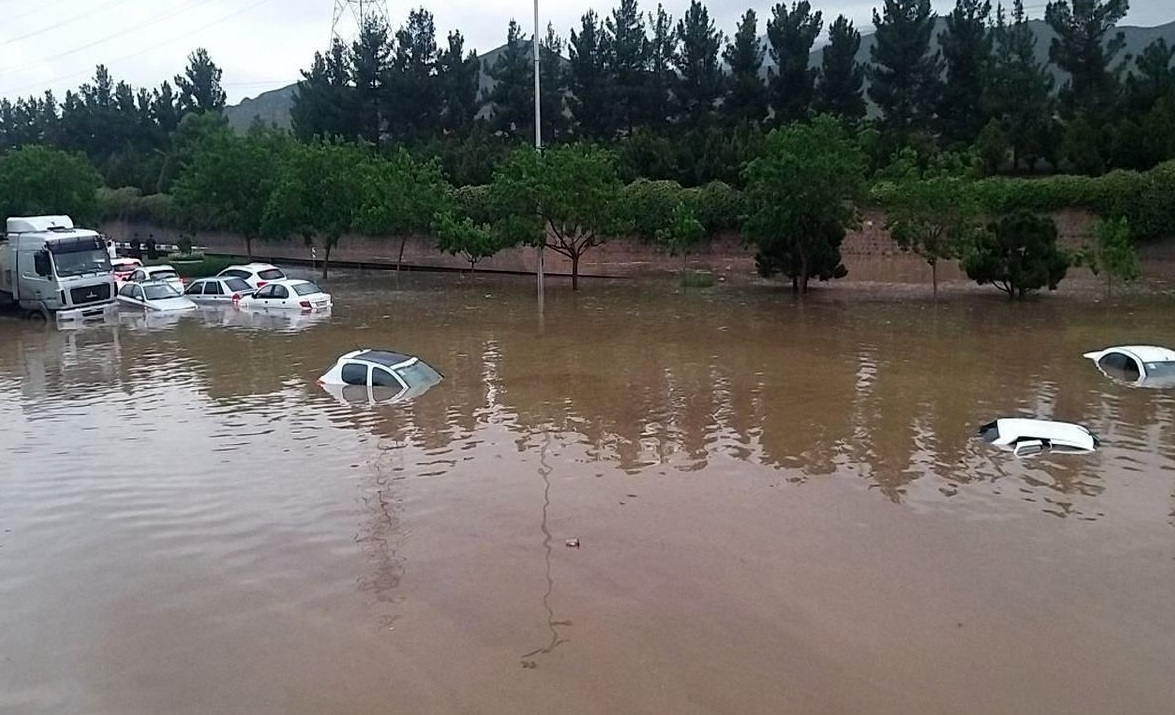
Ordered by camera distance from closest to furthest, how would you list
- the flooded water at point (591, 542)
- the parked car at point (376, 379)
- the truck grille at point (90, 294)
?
the flooded water at point (591, 542), the parked car at point (376, 379), the truck grille at point (90, 294)

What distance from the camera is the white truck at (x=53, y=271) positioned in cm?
3350

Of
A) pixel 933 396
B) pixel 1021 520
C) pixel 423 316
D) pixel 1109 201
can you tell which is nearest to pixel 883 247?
pixel 1109 201

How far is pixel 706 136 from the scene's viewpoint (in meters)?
60.5

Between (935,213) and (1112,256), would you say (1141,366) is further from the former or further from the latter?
(1112,256)

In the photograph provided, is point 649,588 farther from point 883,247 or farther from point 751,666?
point 883,247

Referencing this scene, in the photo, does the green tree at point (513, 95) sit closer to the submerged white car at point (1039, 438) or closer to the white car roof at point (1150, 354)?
the white car roof at point (1150, 354)

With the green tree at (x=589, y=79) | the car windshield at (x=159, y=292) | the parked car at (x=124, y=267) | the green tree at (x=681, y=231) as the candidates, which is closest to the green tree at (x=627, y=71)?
the green tree at (x=589, y=79)

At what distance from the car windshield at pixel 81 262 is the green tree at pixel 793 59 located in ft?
140

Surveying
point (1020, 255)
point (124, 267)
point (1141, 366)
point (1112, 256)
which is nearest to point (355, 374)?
point (1141, 366)

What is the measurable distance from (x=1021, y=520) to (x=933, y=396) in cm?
732

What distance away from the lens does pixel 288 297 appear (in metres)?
34.7

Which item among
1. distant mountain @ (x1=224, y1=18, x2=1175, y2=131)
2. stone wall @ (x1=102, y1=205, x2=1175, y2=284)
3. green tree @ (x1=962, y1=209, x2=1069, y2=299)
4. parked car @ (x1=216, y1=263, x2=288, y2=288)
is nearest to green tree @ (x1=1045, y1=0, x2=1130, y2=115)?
stone wall @ (x1=102, y1=205, x2=1175, y2=284)

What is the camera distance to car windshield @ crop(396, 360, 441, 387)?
20.7 meters

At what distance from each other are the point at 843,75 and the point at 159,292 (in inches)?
1738
